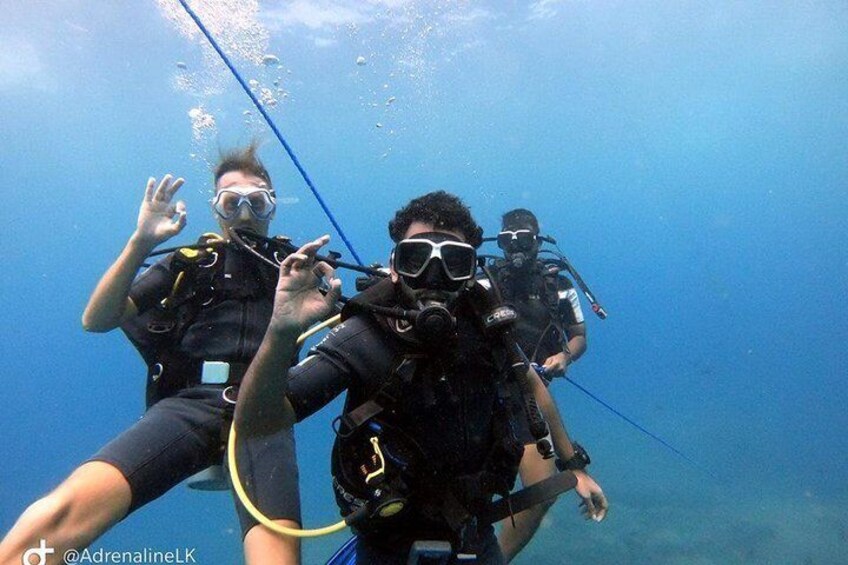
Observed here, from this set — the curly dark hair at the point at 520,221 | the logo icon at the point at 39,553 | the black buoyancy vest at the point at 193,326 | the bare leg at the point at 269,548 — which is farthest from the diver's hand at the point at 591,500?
the curly dark hair at the point at 520,221

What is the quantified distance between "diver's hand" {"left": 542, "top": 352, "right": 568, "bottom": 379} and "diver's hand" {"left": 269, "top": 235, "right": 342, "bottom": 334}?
4208mm

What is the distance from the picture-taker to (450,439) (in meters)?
2.77

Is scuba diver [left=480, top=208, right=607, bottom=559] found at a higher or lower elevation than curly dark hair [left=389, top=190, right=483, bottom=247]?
higher

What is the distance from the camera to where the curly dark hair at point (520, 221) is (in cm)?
718

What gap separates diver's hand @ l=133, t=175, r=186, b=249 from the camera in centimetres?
351

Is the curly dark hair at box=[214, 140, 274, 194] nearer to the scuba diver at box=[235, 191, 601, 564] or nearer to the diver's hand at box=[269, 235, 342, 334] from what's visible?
the scuba diver at box=[235, 191, 601, 564]

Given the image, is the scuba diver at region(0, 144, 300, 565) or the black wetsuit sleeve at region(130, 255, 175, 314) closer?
the scuba diver at region(0, 144, 300, 565)

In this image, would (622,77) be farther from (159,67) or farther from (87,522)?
(87,522)

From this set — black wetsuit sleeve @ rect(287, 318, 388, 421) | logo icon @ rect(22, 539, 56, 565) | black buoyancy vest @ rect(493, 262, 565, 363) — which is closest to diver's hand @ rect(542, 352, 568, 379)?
black buoyancy vest @ rect(493, 262, 565, 363)

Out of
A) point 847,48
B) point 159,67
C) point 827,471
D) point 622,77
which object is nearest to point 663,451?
point 827,471

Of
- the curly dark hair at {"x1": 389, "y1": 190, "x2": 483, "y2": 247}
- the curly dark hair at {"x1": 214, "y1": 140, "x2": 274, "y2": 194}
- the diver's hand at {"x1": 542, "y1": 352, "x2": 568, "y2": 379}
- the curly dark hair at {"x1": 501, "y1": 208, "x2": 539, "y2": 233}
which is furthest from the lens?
the curly dark hair at {"x1": 501, "y1": 208, "x2": 539, "y2": 233}

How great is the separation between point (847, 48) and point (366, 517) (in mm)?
51896

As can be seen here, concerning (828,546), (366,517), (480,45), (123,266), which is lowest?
(828,546)

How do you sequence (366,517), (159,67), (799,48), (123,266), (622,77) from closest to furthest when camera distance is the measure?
1. (366,517)
2. (123,266)
3. (159,67)
4. (799,48)
5. (622,77)
